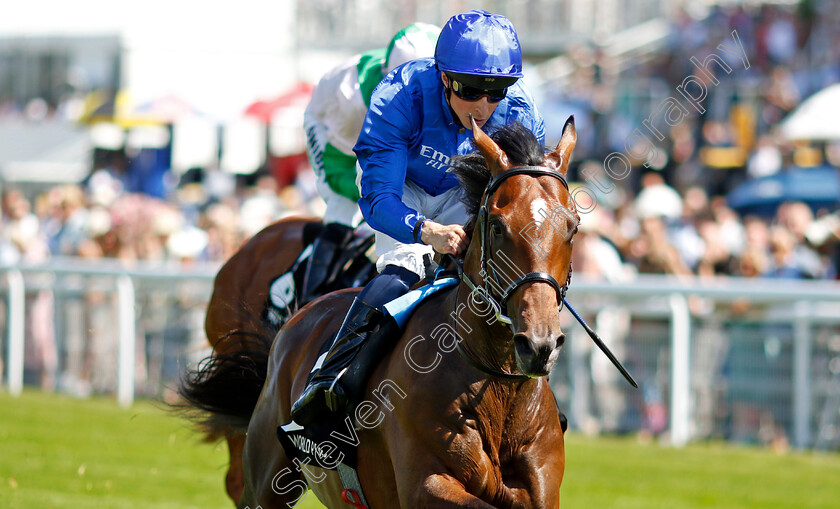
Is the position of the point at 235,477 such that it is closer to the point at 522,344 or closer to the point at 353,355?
the point at 353,355

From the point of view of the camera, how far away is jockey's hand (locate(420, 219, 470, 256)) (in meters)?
3.99

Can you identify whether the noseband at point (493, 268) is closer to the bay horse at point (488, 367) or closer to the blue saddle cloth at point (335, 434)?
the bay horse at point (488, 367)

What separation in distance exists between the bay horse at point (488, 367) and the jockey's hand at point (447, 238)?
43 mm

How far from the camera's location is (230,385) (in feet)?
18.6

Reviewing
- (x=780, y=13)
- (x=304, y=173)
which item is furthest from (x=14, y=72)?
(x=780, y=13)

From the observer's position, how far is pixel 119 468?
857 cm

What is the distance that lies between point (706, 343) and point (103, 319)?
21.6 ft

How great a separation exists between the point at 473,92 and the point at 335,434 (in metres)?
1.39

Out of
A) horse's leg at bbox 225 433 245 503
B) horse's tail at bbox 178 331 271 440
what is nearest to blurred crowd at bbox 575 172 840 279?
horse's leg at bbox 225 433 245 503

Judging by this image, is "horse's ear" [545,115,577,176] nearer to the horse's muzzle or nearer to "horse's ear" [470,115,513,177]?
"horse's ear" [470,115,513,177]

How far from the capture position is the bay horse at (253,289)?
587 cm

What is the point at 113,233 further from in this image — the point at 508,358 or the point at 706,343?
the point at 508,358

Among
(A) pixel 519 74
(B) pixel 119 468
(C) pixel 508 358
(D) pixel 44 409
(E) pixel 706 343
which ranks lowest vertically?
(D) pixel 44 409

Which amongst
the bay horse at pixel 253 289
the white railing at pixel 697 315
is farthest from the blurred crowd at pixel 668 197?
the bay horse at pixel 253 289
